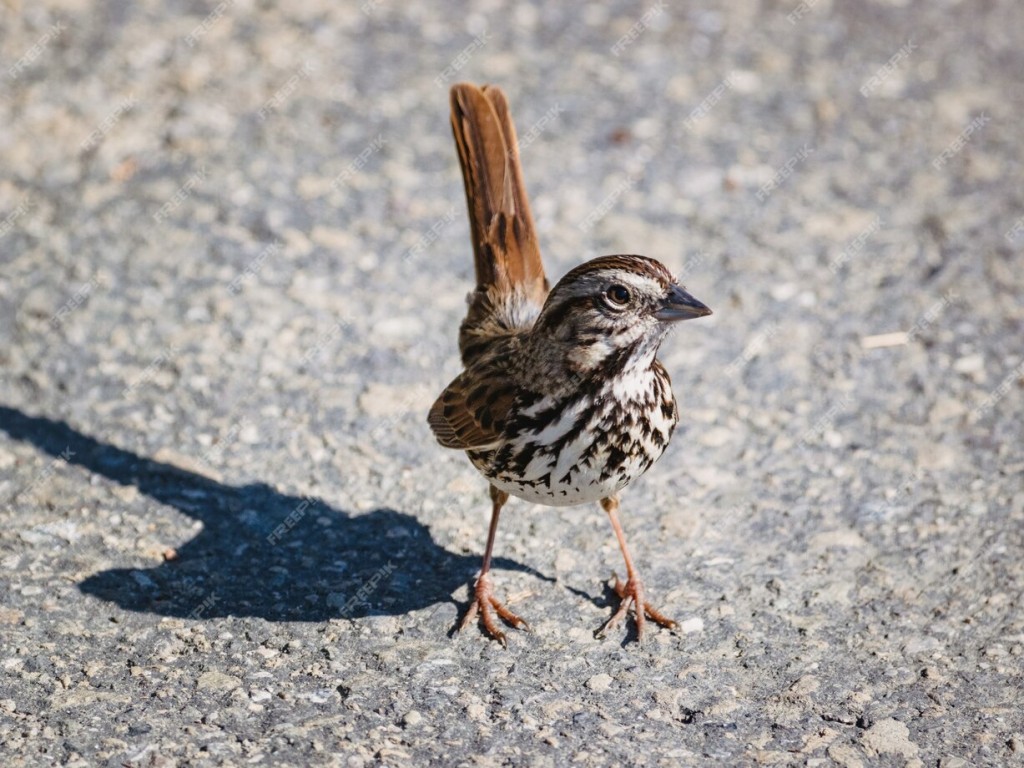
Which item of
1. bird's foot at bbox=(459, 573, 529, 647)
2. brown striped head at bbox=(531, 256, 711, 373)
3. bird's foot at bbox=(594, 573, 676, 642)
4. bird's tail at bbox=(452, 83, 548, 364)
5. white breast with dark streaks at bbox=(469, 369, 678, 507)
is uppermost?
bird's tail at bbox=(452, 83, 548, 364)

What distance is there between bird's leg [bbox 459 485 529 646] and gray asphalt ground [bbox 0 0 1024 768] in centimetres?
9

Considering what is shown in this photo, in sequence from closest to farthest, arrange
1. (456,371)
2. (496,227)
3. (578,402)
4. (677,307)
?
(677,307) → (578,402) → (496,227) → (456,371)

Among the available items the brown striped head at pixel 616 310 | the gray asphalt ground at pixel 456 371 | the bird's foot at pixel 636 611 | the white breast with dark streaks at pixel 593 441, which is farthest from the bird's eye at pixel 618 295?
the gray asphalt ground at pixel 456 371

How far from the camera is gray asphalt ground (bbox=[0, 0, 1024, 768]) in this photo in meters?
4.26

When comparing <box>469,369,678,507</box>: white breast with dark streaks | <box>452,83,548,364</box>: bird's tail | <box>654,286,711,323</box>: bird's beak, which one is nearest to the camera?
<box>654,286,711,323</box>: bird's beak

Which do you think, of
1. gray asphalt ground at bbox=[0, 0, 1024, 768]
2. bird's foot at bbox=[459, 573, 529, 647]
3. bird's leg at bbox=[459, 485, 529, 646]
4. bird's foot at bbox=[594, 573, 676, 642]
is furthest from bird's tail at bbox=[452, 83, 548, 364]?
bird's foot at bbox=[594, 573, 676, 642]

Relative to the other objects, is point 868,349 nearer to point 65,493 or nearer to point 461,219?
point 461,219

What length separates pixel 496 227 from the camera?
512 centimetres

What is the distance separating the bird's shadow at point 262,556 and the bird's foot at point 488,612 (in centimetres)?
17

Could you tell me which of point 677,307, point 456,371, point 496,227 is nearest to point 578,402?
point 677,307

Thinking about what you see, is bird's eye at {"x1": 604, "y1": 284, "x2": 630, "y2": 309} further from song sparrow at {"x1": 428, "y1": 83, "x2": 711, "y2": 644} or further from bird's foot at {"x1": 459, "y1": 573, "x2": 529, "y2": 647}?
bird's foot at {"x1": 459, "y1": 573, "x2": 529, "y2": 647}

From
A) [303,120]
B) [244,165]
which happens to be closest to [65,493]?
[244,165]

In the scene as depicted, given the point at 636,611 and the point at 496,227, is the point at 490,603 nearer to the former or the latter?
the point at 636,611

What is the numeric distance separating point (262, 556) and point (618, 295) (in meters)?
1.86
